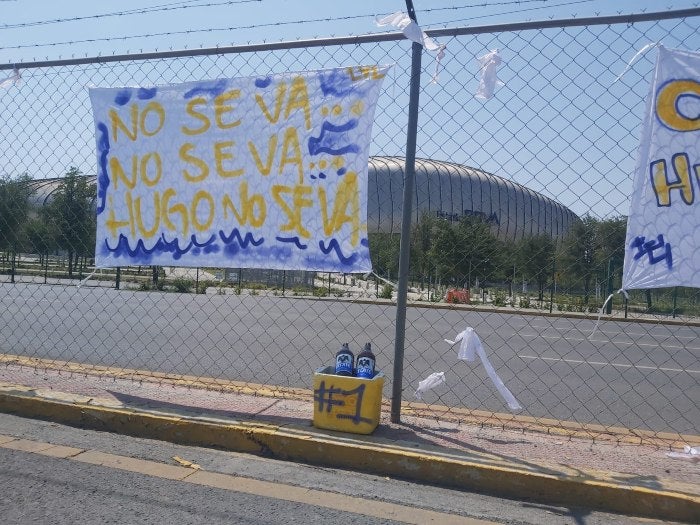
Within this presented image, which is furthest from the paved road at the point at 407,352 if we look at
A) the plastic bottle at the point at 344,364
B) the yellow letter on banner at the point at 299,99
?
the yellow letter on banner at the point at 299,99

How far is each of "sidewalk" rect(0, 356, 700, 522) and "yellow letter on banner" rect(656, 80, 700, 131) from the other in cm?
200

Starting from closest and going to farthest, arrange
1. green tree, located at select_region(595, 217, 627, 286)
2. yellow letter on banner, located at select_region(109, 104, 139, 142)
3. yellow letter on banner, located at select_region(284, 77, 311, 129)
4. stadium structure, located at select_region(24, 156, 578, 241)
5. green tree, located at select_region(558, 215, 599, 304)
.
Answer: yellow letter on banner, located at select_region(284, 77, 311, 129) < yellow letter on banner, located at select_region(109, 104, 139, 142) < stadium structure, located at select_region(24, 156, 578, 241) < green tree, located at select_region(595, 217, 627, 286) < green tree, located at select_region(558, 215, 599, 304)

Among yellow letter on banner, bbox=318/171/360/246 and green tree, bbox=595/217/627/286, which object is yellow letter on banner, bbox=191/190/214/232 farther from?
green tree, bbox=595/217/627/286

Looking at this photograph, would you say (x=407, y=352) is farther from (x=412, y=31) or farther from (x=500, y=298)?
(x=500, y=298)

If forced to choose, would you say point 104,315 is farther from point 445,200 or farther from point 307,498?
point 445,200

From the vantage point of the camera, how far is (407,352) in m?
9.21

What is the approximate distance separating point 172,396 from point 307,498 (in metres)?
2.03

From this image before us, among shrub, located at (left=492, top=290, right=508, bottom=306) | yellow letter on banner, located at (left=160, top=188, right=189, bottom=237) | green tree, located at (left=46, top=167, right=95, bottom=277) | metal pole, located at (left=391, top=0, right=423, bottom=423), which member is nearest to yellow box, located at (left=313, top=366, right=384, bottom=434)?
metal pole, located at (left=391, top=0, right=423, bottom=423)

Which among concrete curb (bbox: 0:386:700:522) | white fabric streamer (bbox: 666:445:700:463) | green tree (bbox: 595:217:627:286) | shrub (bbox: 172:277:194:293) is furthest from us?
shrub (bbox: 172:277:194:293)

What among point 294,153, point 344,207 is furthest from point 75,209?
point 344,207

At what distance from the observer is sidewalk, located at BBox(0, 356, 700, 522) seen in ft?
10.9

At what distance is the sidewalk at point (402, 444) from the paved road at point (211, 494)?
92mm

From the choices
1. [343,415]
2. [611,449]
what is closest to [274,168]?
[343,415]

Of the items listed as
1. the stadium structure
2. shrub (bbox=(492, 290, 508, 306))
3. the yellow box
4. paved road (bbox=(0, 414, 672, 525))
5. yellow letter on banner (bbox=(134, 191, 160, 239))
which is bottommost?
paved road (bbox=(0, 414, 672, 525))
